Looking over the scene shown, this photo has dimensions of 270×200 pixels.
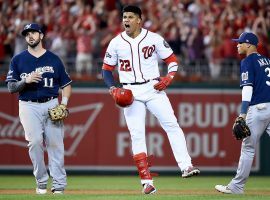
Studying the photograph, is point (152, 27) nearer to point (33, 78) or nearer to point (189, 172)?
point (33, 78)

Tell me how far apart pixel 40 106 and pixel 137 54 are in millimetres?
1549

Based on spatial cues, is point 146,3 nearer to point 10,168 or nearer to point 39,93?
point 10,168

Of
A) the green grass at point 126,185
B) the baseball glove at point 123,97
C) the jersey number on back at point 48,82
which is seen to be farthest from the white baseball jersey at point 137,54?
the green grass at point 126,185

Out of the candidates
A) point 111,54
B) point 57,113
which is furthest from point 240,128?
point 57,113

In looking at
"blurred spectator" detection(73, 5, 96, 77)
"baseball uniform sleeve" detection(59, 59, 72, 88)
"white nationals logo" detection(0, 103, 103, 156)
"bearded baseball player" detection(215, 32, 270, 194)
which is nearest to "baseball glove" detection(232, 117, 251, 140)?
"bearded baseball player" detection(215, 32, 270, 194)

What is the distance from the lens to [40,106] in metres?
11.3

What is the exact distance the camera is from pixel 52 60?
448 inches

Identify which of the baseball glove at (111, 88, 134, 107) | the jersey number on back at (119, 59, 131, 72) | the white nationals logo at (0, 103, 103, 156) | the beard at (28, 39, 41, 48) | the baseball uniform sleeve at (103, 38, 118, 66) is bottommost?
the white nationals logo at (0, 103, 103, 156)

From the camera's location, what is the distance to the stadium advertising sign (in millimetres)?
17234

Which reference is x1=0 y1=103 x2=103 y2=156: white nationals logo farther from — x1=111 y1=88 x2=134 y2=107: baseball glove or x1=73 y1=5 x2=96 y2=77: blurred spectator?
x1=111 y1=88 x2=134 y2=107: baseball glove

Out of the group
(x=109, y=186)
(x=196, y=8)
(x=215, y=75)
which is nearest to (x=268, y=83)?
(x=109, y=186)

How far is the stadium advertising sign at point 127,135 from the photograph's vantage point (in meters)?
17.2

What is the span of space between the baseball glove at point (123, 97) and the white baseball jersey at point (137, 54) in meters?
0.23

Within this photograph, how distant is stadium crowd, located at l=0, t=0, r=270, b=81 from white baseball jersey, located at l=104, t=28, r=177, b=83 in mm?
6299
